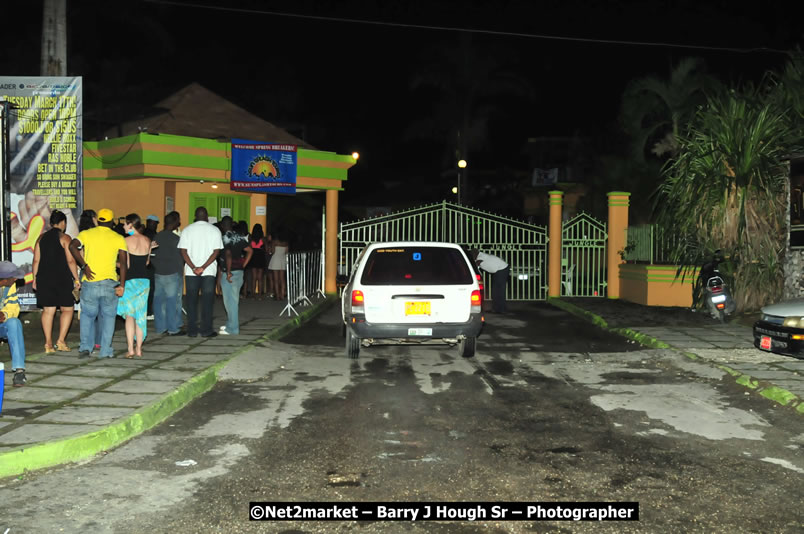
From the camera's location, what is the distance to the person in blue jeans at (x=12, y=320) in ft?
24.9

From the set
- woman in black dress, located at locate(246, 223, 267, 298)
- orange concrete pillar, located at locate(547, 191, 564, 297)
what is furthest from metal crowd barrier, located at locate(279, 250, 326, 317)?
orange concrete pillar, located at locate(547, 191, 564, 297)

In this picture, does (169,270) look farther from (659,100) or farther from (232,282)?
(659,100)

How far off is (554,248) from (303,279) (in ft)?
26.7

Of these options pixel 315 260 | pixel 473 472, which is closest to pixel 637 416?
pixel 473 472

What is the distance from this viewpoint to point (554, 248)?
2220cm

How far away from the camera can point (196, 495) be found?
16.0 feet

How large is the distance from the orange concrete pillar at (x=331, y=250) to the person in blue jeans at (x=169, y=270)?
9.98m

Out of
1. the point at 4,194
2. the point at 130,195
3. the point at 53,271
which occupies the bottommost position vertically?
the point at 53,271

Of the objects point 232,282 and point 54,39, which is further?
point 54,39

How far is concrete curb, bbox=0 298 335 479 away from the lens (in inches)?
214

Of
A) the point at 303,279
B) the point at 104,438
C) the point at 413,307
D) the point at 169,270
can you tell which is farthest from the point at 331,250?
the point at 104,438

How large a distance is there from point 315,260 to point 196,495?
625 inches

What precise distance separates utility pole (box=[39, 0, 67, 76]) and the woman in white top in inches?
268

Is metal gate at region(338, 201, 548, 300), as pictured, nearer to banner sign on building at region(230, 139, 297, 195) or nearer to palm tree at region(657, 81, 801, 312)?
banner sign on building at region(230, 139, 297, 195)
